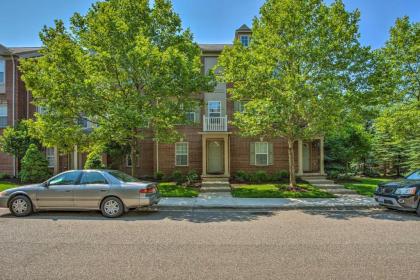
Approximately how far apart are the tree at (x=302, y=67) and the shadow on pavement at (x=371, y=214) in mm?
4107

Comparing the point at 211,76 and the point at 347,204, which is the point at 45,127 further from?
the point at 347,204

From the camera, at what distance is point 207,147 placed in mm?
20312

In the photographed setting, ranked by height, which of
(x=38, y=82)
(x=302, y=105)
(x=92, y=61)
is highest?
(x=92, y=61)

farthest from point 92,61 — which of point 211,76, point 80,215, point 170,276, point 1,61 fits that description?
point 1,61

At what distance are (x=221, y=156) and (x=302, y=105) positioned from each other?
872 cm

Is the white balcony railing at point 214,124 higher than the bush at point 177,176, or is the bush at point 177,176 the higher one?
the white balcony railing at point 214,124

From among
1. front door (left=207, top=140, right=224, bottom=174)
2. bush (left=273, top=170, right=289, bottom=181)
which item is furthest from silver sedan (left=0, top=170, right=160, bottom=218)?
bush (left=273, top=170, right=289, bottom=181)

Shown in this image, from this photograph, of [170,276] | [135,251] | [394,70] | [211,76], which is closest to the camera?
[170,276]

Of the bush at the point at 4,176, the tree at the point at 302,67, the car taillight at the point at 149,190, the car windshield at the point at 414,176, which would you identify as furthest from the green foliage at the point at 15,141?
the car windshield at the point at 414,176

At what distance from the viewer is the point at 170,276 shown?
174 inches

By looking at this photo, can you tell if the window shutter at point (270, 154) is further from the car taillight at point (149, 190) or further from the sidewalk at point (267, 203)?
the car taillight at point (149, 190)

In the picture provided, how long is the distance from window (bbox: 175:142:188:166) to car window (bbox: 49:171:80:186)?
10.7 metres

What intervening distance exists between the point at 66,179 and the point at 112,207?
1874mm

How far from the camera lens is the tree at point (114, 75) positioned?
468 inches
